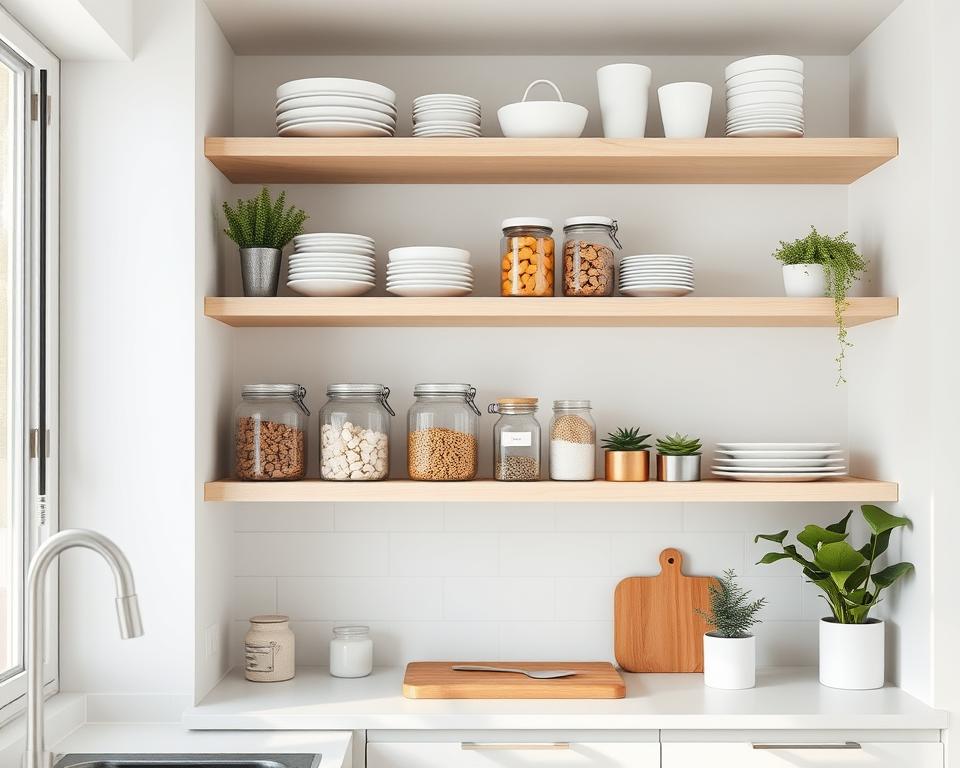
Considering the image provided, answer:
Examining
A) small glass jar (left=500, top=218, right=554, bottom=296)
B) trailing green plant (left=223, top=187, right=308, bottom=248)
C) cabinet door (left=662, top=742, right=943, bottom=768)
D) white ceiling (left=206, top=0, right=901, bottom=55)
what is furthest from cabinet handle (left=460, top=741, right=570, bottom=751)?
white ceiling (left=206, top=0, right=901, bottom=55)

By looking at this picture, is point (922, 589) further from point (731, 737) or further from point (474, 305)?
point (474, 305)

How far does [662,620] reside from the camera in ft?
8.21

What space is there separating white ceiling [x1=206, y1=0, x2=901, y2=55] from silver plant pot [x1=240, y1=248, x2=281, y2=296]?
56cm

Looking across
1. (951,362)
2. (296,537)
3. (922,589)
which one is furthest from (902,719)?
(296,537)

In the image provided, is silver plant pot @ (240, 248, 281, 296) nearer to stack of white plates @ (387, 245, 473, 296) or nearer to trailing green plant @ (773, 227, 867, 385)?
stack of white plates @ (387, 245, 473, 296)

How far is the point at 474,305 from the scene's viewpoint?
2.24 metres

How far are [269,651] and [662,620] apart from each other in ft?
3.20

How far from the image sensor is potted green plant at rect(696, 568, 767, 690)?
90.7 inches

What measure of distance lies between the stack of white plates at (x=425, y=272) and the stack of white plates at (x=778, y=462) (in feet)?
2.49

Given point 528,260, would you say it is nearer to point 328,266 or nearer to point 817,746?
point 328,266

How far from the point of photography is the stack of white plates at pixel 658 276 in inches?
90.4

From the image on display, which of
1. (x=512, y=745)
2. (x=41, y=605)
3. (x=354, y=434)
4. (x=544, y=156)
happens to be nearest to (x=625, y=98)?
(x=544, y=156)

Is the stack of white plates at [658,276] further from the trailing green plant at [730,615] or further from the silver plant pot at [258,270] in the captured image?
the silver plant pot at [258,270]

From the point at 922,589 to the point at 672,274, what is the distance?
891 millimetres
